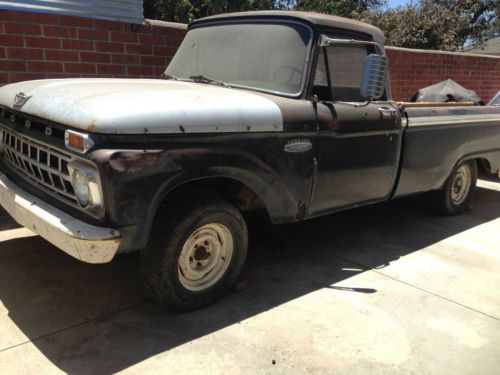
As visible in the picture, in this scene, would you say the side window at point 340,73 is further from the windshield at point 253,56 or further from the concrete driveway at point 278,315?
the concrete driveway at point 278,315

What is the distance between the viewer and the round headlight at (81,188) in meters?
2.82

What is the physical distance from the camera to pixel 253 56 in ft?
13.0

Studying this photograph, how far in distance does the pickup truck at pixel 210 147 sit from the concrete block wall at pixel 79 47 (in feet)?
3.51

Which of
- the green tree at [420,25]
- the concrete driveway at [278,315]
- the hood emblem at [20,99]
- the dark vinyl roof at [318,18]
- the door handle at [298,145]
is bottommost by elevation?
the concrete driveway at [278,315]

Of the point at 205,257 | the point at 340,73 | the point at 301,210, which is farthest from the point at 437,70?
the point at 205,257

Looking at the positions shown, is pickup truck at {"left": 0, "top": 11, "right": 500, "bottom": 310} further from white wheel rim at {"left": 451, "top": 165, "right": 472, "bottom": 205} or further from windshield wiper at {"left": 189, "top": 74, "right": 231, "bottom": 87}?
white wheel rim at {"left": 451, "top": 165, "right": 472, "bottom": 205}

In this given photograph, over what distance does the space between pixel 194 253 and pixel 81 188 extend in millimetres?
877

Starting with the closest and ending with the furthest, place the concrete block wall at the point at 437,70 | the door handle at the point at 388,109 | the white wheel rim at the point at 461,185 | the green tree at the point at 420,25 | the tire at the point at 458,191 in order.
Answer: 1. the door handle at the point at 388,109
2. the tire at the point at 458,191
3. the white wheel rim at the point at 461,185
4. the concrete block wall at the point at 437,70
5. the green tree at the point at 420,25

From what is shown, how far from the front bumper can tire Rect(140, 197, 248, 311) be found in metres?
0.38

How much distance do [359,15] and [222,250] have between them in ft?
51.9

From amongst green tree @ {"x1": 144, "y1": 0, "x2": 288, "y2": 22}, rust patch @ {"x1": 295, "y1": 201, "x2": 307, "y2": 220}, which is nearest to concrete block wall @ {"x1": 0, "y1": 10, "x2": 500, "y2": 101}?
rust patch @ {"x1": 295, "y1": 201, "x2": 307, "y2": 220}

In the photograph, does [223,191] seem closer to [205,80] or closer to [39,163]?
[205,80]

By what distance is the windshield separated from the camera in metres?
3.80

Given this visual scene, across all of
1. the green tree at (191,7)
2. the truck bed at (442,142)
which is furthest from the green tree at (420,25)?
the truck bed at (442,142)
